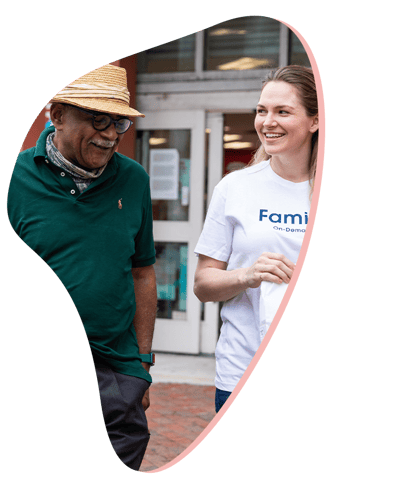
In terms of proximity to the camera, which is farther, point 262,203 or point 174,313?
point 174,313

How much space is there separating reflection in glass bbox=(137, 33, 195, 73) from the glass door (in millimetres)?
160

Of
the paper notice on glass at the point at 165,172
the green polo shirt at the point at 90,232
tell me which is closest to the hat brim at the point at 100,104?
the green polo shirt at the point at 90,232

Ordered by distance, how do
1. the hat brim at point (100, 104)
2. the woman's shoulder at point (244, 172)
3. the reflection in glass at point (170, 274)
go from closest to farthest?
the hat brim at point (100, 104), the woman's shoulder at point (244, 172), the reflection in glass at point (170, 274)

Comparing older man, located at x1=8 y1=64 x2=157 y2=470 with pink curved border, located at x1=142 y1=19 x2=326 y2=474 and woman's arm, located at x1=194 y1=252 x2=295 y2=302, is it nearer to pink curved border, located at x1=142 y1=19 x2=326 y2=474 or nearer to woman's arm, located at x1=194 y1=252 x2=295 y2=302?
woman's arm, located at x1=194 y1=252 x2=295 y2=302

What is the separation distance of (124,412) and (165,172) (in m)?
0.82

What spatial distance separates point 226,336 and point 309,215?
1.62ft

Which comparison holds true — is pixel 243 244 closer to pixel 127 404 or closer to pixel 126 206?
pixel 126 206

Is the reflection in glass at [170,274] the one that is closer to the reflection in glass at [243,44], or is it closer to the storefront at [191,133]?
the storefront at [191,133]

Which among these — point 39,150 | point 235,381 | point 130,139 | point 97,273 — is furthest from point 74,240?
point 235,381

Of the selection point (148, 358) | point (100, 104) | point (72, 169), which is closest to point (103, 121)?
point (100, 104)

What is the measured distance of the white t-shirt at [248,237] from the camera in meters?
1.60

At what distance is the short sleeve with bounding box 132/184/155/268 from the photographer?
1694 mm

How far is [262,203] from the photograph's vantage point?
1.62m

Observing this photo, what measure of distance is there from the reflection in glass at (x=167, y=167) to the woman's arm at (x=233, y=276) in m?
0.21
